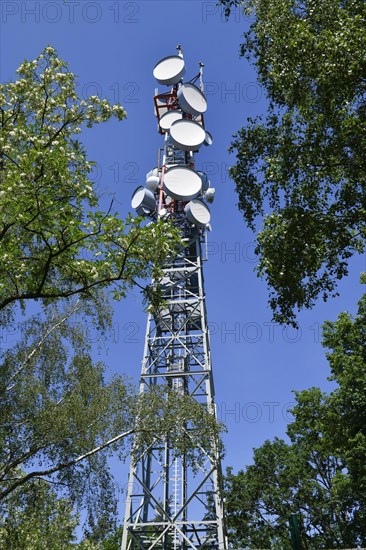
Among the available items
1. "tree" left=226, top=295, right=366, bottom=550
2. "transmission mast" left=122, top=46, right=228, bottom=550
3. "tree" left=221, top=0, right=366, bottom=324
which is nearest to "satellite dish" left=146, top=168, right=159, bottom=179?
"transmission mast" left=122, top=46, right=228, bottom=550

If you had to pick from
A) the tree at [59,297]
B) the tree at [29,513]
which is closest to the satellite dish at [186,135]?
the tree at [59,297]

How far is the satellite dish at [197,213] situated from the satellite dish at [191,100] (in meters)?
5.48

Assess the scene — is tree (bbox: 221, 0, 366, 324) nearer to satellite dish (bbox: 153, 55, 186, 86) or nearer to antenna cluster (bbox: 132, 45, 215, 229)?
antenna cluster (bbox: 132, 45, 215, 229)

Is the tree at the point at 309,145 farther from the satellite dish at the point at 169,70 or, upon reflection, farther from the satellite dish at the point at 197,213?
the satellite dish at the point at 169,70

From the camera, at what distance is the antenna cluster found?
25.2 m

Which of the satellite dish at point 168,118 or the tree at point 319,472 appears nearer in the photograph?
the tree at point 319,472

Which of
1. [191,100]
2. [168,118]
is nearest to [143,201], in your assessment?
[168,118]

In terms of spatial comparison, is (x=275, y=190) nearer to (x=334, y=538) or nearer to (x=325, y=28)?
(x=325, y=28)

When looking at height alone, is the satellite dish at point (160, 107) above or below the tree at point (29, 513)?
above

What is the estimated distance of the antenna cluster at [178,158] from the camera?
2520 cm

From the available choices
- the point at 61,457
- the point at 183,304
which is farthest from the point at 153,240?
the point at 183,304

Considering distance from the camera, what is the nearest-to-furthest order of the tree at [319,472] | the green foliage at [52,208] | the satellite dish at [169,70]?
1. the green foliage at [52,208]
2. the tree at [319,472]
3. the satellite dish at [169,70]

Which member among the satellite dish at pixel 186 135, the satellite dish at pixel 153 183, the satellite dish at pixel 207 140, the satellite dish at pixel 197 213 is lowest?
the satellite dish at pixel 197 213

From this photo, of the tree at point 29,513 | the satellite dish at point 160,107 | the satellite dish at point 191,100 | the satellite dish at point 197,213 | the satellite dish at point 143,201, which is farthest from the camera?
the satellite dish at point 160,107
